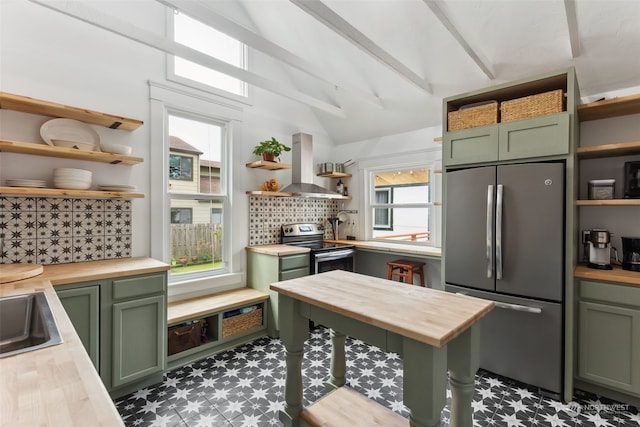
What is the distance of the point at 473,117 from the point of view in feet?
8.61

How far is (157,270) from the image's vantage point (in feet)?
7.53

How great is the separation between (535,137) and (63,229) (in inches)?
150

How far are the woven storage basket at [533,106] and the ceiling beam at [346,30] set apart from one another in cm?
94

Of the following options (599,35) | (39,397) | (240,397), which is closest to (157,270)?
(240,397)

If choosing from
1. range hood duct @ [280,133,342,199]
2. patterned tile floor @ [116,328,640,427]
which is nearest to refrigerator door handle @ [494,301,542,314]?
patterned tile floor @ [116,328,640,427]

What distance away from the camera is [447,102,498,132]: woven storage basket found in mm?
2521

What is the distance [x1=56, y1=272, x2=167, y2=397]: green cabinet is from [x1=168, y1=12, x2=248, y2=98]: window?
208 centimetres

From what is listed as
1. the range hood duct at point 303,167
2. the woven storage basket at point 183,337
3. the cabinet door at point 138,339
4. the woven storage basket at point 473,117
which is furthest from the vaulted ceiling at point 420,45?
the woven storage basket at point 183,337

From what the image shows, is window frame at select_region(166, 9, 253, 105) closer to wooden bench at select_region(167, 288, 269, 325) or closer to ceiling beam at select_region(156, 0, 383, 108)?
ceiling beam at select_region(156, 0, 383, 108)

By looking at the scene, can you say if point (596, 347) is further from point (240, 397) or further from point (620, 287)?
point (240, 397)

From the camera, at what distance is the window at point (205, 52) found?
3.13m

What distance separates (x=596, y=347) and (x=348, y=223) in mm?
3121

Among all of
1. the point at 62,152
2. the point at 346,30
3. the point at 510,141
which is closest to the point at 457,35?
the point at 346,30

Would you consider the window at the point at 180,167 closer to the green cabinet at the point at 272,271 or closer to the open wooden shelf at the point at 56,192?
the open wooden shelf at the point at 56,192
